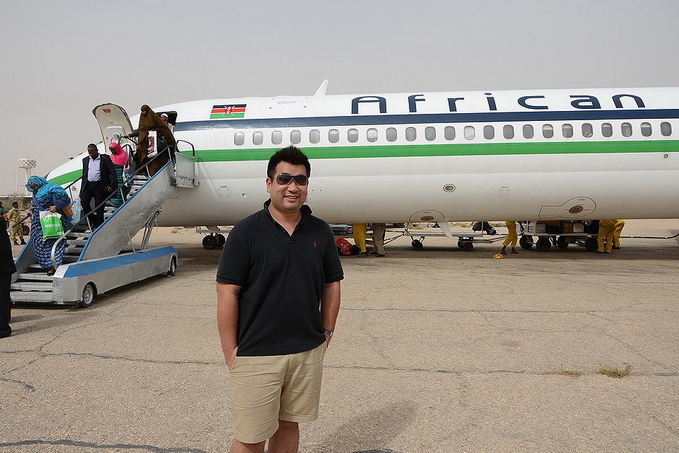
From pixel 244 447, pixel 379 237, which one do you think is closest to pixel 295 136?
pixel 379 237

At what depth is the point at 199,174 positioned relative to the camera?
1218 centimetres

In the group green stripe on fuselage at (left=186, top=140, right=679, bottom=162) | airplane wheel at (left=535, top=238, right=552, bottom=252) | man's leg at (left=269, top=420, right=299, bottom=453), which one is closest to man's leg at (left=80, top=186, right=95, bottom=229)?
green stripe on fuselage at (left=186, top=140, right=679, bottom=162)

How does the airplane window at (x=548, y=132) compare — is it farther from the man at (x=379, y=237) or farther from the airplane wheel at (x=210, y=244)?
the airplane wheel at (x=210, y=244)

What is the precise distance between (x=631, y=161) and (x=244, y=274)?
39.8 feet

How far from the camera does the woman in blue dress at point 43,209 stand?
7795 millimetres

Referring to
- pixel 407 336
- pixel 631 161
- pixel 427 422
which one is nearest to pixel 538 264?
pixel 631 161

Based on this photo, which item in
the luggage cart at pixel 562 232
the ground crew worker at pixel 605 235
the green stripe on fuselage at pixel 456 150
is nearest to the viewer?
the green stripe on fuselage at pixel 456 150

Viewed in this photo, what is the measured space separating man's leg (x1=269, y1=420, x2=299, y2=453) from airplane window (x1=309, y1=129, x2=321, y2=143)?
32.8ft

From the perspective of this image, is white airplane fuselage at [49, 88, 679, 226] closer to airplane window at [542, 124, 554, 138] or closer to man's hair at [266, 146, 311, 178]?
airplane window at [542, 124, 554, 138]

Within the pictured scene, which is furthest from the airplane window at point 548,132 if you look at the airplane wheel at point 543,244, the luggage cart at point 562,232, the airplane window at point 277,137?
the airplane wheel at point 543,244

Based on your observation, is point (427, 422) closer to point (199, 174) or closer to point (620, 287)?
point (620, 287)

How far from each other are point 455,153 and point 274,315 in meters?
10.1

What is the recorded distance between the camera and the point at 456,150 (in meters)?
11.7

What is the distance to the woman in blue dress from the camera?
7795mm
